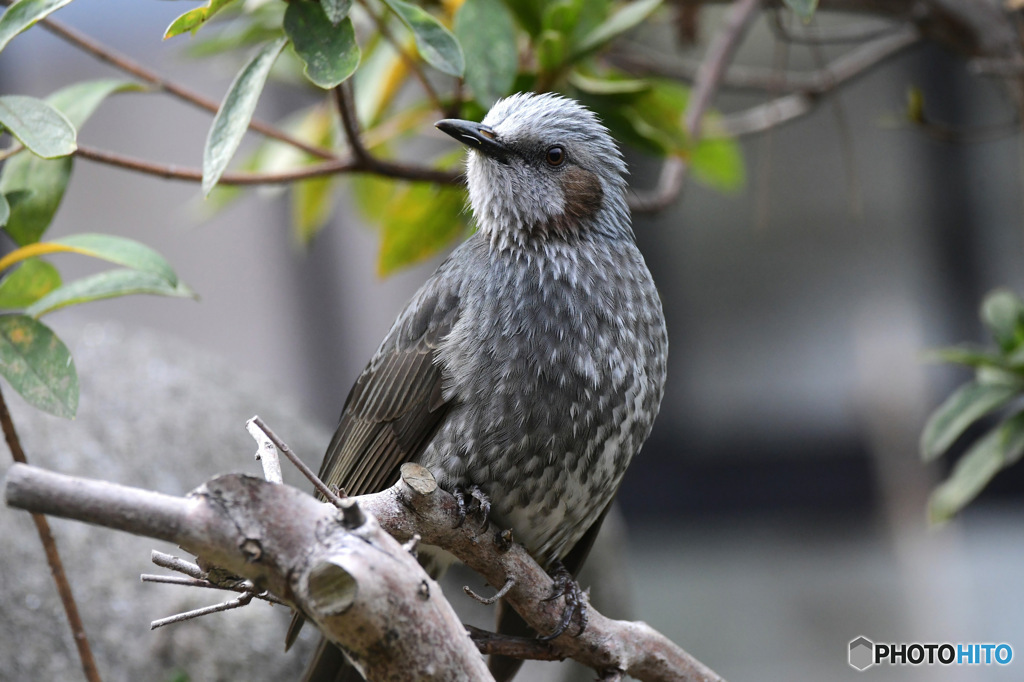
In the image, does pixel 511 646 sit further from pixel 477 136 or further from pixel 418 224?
pixel 418 224

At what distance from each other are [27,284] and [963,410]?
81.4 inches

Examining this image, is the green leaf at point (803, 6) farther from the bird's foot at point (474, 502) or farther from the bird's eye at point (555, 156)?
the bird's foot at point (474, 502)

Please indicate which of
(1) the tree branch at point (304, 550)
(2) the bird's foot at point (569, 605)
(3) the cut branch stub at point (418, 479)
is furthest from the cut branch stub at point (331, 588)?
(2) the bird's foot at point (569, 605)

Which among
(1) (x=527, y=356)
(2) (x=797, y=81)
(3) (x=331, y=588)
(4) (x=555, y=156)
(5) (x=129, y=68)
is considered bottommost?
(3) (x=331, y=588)

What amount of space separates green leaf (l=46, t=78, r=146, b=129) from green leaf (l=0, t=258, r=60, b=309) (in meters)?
0.35

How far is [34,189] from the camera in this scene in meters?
1.88

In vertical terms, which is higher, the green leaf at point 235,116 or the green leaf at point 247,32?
the green leaf at point 247,32

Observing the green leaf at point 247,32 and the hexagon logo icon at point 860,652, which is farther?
the green leaf at point 247,32

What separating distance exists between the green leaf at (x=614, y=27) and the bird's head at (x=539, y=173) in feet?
0.44

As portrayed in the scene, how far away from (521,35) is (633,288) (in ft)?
2.81

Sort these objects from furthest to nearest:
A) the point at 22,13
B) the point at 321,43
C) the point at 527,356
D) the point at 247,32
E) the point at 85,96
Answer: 1. the point at 247,32
2. the point at 85,96
3. the point at 527,356
4. the point at 321,43
5. the point at 22,13

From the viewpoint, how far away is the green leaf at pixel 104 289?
1756 mm

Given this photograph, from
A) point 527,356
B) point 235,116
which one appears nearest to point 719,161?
point 527,356

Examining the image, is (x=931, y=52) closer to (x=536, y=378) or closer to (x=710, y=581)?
(x=710, y=581)
